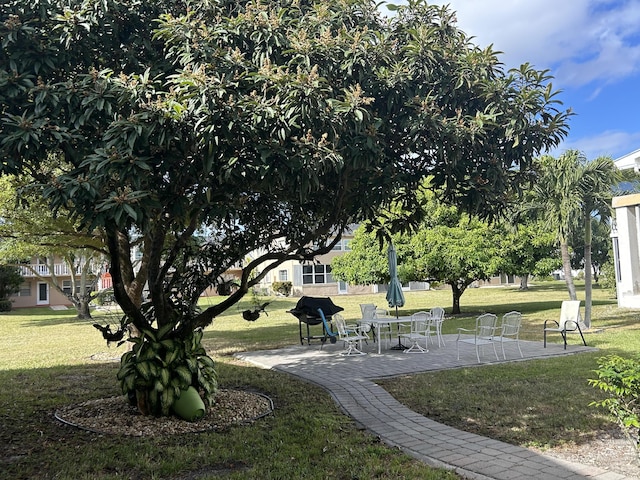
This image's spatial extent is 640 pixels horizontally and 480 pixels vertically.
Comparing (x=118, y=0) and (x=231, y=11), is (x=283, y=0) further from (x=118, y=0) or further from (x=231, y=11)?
(x=118, y=0)

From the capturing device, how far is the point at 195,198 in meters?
5.00

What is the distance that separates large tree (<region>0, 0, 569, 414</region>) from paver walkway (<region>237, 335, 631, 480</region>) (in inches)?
98.6

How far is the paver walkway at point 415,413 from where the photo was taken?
4.55 meters

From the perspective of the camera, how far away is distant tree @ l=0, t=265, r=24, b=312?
121 ft

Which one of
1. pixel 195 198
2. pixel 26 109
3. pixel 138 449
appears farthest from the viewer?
pixel 138 449

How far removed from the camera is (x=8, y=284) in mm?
37688

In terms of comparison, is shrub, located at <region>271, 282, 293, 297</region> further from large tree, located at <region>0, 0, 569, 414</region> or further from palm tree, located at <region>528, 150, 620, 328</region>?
large tree, located at <region>0, 0, 569, 414</region>

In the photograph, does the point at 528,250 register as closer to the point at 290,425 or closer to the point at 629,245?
the point at 629,245

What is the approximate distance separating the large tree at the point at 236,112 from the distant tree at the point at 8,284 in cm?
3621

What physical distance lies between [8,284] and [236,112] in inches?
1588

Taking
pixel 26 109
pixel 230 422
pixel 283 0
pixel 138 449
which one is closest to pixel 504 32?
pixel 283 0

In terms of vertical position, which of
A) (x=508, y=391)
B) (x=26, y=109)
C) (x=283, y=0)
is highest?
(x=283, y=0)

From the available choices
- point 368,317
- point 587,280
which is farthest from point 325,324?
point 587,280

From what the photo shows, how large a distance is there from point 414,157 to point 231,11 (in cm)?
254
